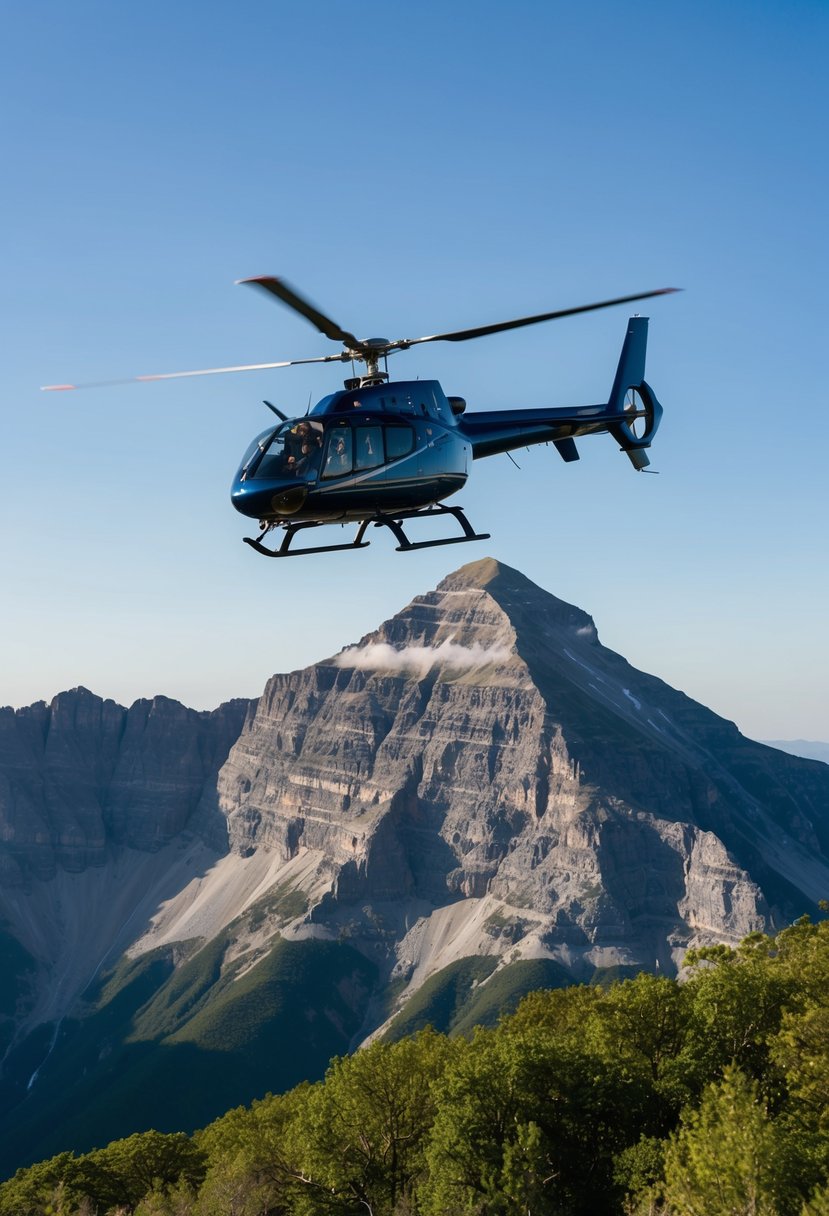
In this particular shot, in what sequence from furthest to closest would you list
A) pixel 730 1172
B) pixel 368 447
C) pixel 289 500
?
pixel 368 447 → pixel 289 500 → pixel 730 1172

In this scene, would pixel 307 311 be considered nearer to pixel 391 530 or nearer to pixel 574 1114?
pixel 391 530

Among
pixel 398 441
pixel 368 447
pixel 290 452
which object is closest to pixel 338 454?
pixel 368 447

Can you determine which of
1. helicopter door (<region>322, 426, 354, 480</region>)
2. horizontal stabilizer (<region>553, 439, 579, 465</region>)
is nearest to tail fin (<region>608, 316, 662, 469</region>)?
horizontal stabilizer (<region>553, 439, 579, 465</region>)

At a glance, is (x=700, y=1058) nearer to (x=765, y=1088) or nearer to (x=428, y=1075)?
(x=765, y=1088)

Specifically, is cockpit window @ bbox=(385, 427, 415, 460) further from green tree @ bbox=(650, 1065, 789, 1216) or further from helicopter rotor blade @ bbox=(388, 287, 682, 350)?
green tree @ bbox=(650, 1065, 789, 1216)

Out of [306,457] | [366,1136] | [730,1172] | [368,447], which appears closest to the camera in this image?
[730,1172]

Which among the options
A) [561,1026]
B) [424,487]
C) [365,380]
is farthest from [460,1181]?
[365,380]
